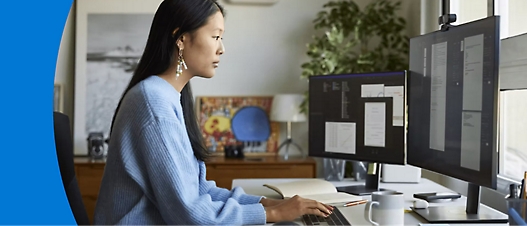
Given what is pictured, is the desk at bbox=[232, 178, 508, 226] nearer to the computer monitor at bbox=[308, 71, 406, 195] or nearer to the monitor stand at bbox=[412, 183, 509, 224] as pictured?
the monitor stand at bbox=[412, 183, 509, 224]

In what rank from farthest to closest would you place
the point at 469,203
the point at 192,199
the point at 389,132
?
the point at 389,132, the point at 469,203, the point at 192,199

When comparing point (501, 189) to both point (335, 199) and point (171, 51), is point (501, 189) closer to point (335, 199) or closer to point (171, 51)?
point (335, 199)

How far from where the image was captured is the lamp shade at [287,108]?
422cm

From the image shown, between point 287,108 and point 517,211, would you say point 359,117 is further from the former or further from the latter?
point 287,108

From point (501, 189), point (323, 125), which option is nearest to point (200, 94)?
point (323, 125)

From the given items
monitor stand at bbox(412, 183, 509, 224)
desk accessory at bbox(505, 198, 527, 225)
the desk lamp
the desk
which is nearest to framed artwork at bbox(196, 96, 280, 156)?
the desk lamp

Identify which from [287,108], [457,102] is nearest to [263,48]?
[287,108]

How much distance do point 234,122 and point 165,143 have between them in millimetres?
3109

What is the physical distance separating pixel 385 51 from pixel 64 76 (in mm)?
2356

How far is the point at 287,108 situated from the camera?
422 centimetres

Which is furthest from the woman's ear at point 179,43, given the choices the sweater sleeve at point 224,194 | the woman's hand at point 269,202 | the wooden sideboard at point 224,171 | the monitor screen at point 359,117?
the wooden sideboard at point 224,171

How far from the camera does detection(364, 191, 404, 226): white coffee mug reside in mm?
1545

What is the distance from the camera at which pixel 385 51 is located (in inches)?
179

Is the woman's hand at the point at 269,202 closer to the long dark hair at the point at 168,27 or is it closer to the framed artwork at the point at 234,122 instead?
the long dark hair at the point at 168,27
